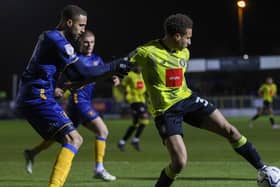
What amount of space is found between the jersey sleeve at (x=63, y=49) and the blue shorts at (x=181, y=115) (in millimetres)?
1396

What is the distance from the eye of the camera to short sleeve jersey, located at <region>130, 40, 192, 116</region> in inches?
288

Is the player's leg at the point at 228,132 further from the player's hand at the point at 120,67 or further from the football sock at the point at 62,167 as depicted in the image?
the football sock at the point at 62,167

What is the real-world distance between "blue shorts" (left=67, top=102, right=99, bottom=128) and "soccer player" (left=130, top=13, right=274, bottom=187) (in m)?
2.99

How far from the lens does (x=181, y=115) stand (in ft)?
24.1

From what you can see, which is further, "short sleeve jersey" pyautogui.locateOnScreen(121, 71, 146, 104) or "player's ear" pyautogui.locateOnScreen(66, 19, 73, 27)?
"short sleeve jersey" pyautogui.locateOnScreen(121, 71, 146, 104)

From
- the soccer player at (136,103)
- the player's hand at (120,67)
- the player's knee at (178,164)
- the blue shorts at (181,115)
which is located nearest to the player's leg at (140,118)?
the soccer player at (136,103)

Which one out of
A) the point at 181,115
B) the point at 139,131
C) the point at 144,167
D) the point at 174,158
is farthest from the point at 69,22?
the point at 139,131

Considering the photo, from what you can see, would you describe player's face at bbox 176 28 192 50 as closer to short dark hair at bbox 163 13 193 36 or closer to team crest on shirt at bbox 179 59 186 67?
short dark hair at bbox 163 13 193 36

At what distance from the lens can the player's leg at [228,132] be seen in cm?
752

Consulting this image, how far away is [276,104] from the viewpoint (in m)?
44.2

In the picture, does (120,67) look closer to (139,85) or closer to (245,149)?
(245,149)

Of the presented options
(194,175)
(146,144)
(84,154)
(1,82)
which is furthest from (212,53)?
(194,175)

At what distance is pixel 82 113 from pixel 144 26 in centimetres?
3703

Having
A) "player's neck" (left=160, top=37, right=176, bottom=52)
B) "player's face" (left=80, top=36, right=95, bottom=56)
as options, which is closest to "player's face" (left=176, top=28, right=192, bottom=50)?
"player's neck" (left=160, top=37, right=176, bottom=52)
